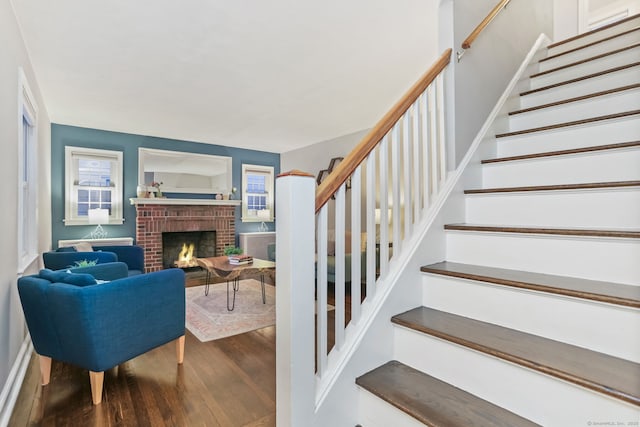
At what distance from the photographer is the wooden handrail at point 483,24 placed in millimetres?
1910

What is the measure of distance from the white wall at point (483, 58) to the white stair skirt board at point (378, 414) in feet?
4.49

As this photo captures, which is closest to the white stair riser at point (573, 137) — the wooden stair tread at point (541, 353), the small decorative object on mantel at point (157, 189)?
the wooden stair tread at point (541, 353)

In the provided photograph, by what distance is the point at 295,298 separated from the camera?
1174 mm

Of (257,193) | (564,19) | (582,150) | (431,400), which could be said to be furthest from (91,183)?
(564,19)

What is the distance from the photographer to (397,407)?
1132mm

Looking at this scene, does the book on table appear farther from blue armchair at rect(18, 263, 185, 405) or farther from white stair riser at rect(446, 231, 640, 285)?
white stair riser at rect(446, 231, 640, 285)

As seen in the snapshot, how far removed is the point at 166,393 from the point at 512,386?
6.06 ft

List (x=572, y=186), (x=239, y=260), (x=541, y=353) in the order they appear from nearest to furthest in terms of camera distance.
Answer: (x=541, y=353) → (x=572, y=186) → (x=239, y=260)

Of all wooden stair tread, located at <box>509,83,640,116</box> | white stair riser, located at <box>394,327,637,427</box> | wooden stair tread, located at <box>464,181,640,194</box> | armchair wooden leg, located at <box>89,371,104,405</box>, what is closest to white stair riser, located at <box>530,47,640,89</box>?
wooden stair tread, located at <box>509,83,640,116</box>

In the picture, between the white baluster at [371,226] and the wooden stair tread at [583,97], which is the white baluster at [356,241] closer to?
the white baluster at [371,226]

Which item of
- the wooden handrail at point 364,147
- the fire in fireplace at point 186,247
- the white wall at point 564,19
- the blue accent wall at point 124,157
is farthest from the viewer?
the fire in fireplace at point 186,247

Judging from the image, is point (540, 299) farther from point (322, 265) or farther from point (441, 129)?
point (441, 129)

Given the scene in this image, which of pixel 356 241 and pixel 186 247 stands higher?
pixel 356 241

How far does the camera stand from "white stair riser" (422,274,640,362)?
3.41ft
